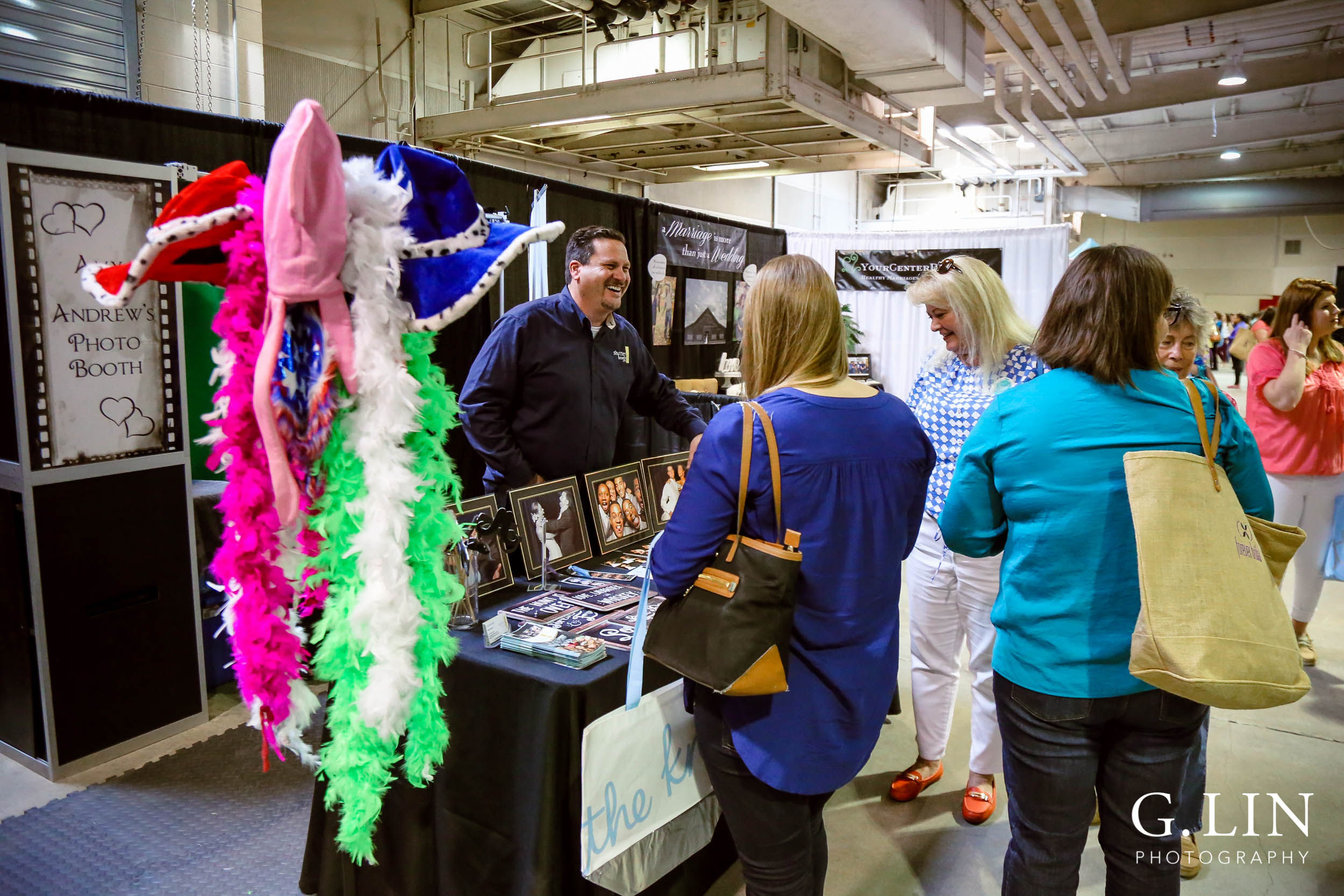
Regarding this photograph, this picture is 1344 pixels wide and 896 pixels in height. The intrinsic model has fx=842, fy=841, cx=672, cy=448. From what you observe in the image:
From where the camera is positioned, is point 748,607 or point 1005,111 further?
point 1005,111

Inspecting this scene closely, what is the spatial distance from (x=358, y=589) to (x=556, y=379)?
66.7 inches

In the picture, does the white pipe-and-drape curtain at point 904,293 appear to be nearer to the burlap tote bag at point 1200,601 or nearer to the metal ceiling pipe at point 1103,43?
the metal ceiling pipe at point 1103,43

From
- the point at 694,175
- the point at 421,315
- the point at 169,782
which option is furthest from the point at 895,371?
the point at 421,315

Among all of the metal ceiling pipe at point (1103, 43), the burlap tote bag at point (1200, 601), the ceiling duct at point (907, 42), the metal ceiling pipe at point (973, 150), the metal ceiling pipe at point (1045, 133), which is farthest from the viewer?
the metal ceiling pipe at point (973, 150)

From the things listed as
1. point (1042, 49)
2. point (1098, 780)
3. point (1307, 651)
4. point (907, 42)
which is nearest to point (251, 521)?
point (1098, 780)

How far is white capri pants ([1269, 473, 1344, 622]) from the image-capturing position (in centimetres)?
326

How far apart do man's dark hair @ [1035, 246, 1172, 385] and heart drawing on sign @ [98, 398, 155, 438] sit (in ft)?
9.10

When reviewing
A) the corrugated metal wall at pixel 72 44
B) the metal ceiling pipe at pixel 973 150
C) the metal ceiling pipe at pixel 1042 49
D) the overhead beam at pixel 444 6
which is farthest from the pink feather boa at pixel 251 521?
the metal ceiling pipe at pixel 973 150

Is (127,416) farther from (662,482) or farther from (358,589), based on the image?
(358,589)

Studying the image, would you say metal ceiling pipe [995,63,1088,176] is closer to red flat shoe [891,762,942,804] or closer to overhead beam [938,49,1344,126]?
overhead beam [938,49,1344,126]

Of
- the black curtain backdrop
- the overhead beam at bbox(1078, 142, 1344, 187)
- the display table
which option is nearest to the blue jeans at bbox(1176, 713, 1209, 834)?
the display table

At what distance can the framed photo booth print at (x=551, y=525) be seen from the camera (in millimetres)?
2113

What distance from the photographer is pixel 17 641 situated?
270cm

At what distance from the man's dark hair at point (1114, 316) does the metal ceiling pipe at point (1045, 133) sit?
6166 millimetres
